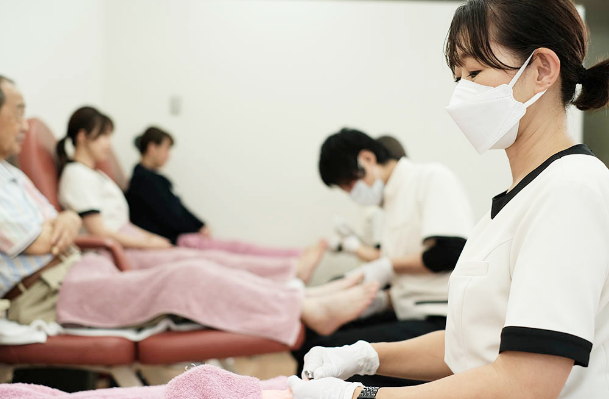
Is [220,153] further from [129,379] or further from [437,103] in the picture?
[129,379]

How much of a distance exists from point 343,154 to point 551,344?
1.47 m

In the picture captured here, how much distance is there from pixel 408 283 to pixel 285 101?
222 centimetres

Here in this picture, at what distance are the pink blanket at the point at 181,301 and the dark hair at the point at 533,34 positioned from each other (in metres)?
1.26

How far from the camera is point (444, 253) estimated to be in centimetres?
188

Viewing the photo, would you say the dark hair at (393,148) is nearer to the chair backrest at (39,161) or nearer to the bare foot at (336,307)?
the bare foot at (336,307)

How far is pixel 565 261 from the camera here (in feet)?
2.35

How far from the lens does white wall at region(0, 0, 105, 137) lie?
2.50 metres

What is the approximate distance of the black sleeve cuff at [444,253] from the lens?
6.16 feet

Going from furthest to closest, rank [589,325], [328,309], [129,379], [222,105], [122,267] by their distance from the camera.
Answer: [222,105] < [122,267] < [328,309] < [129,379] < [589,325]

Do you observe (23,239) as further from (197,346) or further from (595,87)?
(595,87)

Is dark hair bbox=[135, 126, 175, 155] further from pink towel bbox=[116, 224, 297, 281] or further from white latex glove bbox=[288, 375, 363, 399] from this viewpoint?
white latex glove bbox=[288, 375, 363, 399]

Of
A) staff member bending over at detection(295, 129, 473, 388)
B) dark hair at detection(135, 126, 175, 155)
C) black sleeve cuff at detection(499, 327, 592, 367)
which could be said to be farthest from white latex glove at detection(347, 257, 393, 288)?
dark hair at detection(135, 126, 175, 155)

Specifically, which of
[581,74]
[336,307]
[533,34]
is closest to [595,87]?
[581,74]

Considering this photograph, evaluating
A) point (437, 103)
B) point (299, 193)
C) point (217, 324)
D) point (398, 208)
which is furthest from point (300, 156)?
point (217, 324)
